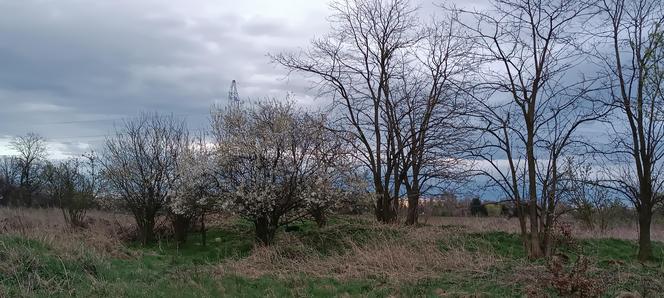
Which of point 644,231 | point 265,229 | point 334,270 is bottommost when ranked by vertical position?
point 334,270

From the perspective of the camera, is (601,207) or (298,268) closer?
(298,268)

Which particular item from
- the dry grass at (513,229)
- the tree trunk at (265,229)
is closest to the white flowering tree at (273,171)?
the tree trunk at (265,229)

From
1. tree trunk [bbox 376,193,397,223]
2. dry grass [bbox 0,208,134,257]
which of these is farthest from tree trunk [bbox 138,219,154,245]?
tree trunk [bbox 376,193,397,223]

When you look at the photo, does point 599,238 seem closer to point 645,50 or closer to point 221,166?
point 645,50

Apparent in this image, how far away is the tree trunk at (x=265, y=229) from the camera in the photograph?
18062mm

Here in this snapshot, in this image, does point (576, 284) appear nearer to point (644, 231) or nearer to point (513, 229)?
point (644, 231)

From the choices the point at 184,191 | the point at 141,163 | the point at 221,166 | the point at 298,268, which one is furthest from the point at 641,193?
the point at 141,163

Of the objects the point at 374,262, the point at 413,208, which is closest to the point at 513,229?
the point at 413,208

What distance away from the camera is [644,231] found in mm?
15008

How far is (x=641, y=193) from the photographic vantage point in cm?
1473

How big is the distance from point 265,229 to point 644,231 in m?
10.7

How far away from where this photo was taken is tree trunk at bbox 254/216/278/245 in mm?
18062

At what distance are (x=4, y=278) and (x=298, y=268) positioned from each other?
567cm

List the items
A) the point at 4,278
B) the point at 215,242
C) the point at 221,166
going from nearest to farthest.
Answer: the point at 4,278, the point at 221,166, the point at 215,242
